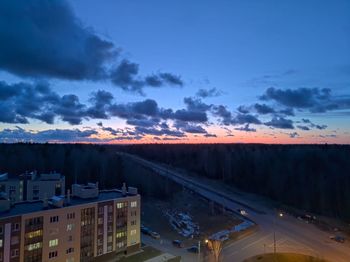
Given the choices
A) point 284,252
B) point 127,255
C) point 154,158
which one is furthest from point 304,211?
point 154,158

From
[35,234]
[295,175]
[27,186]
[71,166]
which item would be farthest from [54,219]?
[295,175]

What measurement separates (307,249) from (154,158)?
384 ft

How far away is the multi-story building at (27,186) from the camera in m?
57.9

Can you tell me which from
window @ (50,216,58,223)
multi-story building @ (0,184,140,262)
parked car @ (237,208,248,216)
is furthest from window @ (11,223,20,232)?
parked car @ (237,208,248,216)

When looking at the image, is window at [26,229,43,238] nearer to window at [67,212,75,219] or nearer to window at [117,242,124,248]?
window at [67,212,75,219]

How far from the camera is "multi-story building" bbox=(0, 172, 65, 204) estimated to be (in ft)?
190

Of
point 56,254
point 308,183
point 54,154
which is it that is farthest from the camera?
point 54,154

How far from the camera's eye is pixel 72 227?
127 feet

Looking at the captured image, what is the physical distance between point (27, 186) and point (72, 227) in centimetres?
2516

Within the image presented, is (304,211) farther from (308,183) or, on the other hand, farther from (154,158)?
(154,158)

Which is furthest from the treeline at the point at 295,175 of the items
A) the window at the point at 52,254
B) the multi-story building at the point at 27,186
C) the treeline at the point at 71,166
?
the window at the point at 52,254

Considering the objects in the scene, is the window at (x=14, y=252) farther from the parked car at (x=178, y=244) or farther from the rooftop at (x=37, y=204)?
the parked car at (x=178, y=244)

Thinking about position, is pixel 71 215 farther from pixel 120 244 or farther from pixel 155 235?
pixel 155 235

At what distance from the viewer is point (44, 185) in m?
60.8
